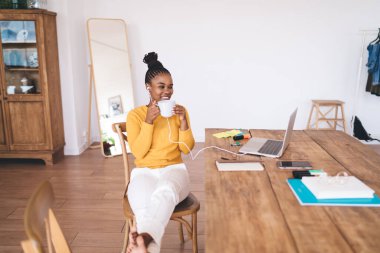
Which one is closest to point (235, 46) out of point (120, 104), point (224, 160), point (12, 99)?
point (120, 104)

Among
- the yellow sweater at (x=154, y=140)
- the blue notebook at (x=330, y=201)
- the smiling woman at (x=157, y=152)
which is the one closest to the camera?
the blue notebook at (x=330, y=201)

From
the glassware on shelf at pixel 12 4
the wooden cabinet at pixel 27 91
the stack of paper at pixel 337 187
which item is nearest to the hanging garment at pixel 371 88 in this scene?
the stack of paper at pixel 337 187

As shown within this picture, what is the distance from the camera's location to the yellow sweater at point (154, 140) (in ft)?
6.03

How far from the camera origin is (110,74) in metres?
4.20

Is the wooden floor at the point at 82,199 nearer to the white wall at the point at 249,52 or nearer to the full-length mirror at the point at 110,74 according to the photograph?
the full-length mirror at the point at 110,74

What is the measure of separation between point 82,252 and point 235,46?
320 cm

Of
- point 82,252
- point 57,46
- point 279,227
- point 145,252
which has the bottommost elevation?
point 82,252

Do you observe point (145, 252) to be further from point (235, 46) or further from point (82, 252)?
point (235, 46)

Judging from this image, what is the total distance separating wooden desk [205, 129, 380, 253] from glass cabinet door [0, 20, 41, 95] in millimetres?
2793

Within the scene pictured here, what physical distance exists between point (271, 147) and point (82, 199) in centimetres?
176

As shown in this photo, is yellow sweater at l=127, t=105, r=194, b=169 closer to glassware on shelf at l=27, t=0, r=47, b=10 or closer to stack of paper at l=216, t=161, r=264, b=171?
stack of paper at l=216, t=161, r=264, b=171

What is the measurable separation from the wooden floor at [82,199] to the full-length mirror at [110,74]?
0.32m

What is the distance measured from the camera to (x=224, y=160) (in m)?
1.66

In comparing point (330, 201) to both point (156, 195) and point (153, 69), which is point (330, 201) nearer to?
point (156, 195)
